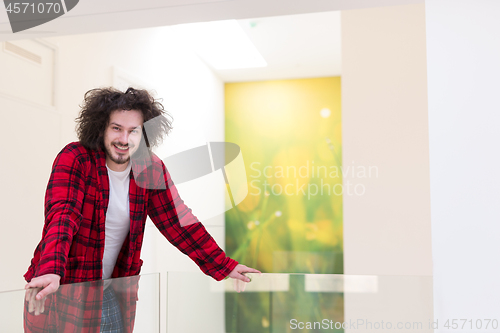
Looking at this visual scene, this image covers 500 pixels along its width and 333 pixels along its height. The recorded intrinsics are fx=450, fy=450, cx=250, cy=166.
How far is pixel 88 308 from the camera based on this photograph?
1104mm

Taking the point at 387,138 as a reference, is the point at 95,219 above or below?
below

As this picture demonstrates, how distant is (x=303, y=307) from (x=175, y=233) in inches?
22.8

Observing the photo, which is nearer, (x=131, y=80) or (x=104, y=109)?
(x=104, y=109)

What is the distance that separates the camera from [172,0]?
1.58 m

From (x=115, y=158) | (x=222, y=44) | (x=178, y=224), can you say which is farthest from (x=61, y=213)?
(x=222, y=44)

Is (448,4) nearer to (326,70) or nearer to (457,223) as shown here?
(457,223)

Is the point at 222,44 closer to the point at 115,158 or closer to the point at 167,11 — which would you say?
the point at 167,11

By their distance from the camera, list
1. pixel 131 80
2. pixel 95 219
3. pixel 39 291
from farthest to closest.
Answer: pixel 131 80 → pixel 95 219 → pixel 39 291

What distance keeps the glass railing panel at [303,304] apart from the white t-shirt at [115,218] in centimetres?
29

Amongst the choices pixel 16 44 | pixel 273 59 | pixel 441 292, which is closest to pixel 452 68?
pixel 441 292

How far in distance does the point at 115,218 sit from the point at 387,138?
156 cm

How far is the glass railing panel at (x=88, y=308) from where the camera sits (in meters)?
0.96

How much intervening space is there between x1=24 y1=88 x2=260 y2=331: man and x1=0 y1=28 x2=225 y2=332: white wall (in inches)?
7.5

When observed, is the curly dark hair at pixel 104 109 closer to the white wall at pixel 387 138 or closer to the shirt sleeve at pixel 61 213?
the shirt sleeve at pixel 61 213
